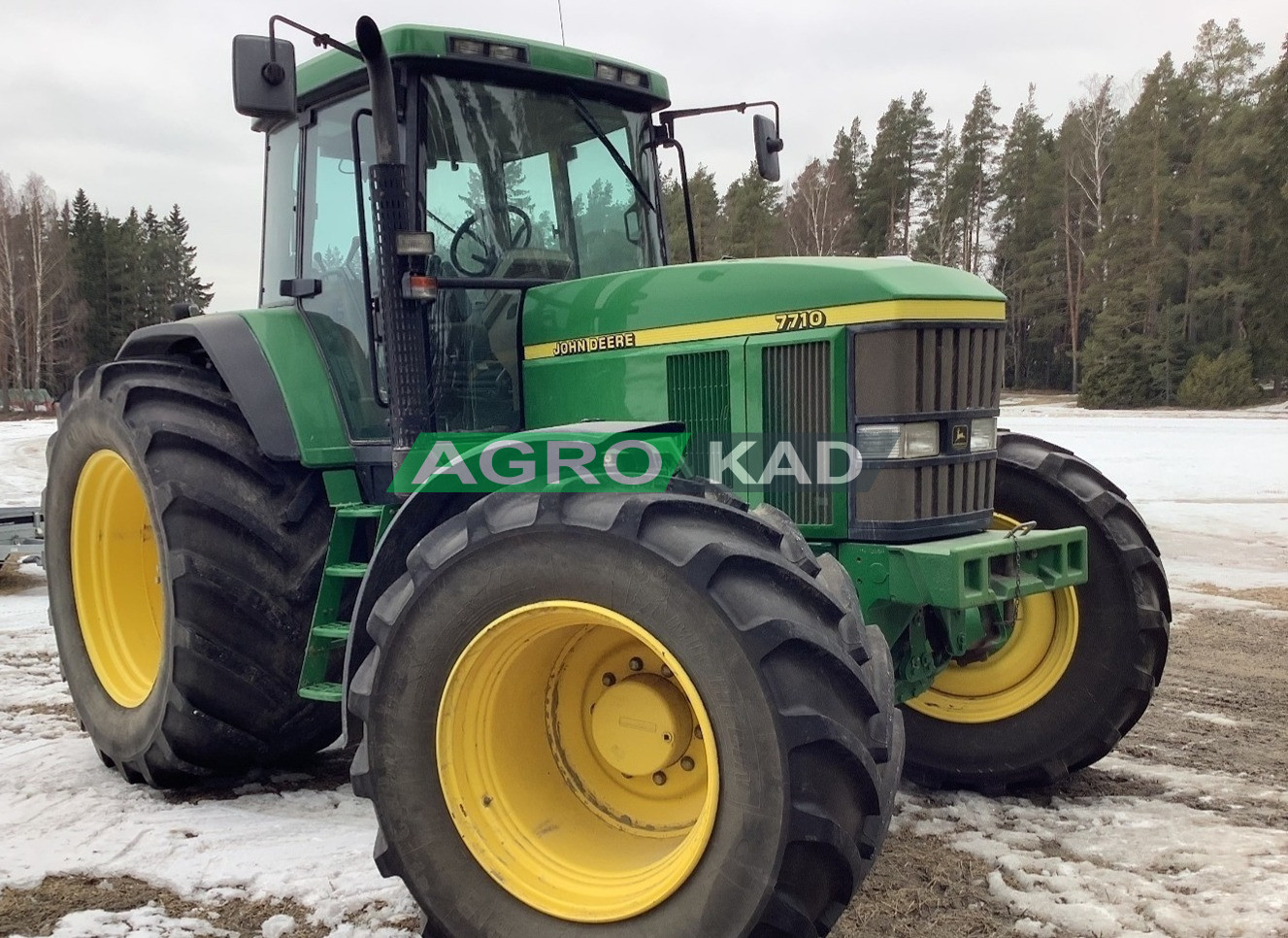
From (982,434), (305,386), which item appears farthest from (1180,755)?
(305,386)

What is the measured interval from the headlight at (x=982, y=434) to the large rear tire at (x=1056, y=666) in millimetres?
598

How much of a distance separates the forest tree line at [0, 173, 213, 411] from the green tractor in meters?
31.2

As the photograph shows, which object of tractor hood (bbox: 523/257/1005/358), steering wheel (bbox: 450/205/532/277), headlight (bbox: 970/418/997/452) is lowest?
headlight (bbox: 970/418/997/452)

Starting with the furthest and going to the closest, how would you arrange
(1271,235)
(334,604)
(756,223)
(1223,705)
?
(756,223) → (1271,235) → (1223,705) → (334,604)

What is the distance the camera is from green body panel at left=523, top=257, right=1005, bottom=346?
10.8ft

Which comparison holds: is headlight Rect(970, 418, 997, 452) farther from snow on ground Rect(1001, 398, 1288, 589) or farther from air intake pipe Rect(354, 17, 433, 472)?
snow on ground Rect(1001, 398, 1288, 589)

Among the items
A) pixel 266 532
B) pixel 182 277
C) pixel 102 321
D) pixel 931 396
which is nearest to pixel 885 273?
pixel 931 396

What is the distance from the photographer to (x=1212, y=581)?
8.44 m

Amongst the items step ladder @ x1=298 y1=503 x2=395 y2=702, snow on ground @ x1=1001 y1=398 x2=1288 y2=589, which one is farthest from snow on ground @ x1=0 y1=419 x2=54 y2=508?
snow on ground @ x1=1001 y1=398 x2=1288 y2=589

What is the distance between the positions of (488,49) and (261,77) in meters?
0.89

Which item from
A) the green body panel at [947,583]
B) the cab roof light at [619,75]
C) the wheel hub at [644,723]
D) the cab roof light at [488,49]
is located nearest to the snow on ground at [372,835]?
the green body panel at [947,583]

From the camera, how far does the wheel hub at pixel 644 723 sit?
2.78 m

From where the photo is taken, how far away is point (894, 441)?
3.27 metres

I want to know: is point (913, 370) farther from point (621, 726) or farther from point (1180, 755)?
point (1180, 755)
